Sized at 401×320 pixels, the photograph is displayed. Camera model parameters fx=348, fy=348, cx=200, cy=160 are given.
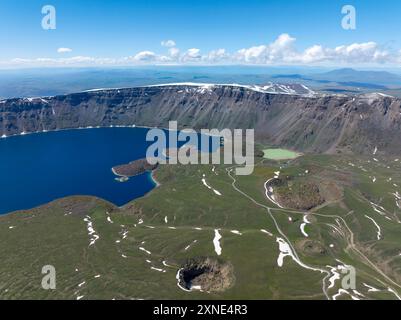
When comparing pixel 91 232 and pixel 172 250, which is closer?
pixel 172 250

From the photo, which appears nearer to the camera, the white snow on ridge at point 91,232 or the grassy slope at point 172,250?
the grassy slope at point 172,250

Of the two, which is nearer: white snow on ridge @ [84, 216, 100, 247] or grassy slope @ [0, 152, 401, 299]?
grassy slope @ [0, 152, 401, 299]
